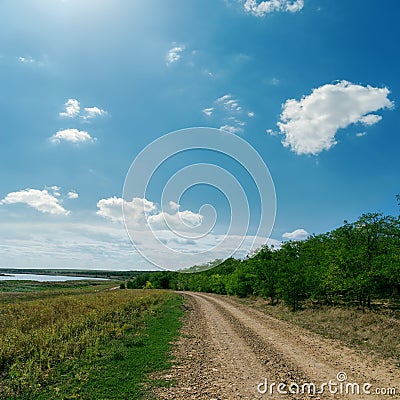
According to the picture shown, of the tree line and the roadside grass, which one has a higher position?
the tree line

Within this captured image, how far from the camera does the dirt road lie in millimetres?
8343

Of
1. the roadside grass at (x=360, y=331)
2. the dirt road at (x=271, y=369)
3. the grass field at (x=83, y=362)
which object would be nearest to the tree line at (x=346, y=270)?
the roadside grass at (x=360, y=331)

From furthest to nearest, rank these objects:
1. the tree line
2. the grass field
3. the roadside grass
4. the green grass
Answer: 1. the tree line
2. the roadside grass
3. the grass field
4. the green grass

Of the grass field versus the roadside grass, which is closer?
the grass field

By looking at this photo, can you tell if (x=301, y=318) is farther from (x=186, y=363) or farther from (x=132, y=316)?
(x=186, y=363)

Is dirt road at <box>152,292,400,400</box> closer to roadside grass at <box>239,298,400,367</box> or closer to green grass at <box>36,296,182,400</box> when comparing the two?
green grass at <box>36,296,182,400</box>

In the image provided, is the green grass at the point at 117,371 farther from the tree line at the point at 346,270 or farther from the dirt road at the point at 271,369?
the tree line at the point at 346,270

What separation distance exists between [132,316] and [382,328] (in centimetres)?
1494

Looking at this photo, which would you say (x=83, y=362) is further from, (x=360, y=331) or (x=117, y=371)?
(x=360, y=331)

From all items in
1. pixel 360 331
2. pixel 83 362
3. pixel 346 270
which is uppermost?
pixel 346 270

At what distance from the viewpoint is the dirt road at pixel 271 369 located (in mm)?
8343

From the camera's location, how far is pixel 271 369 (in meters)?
10.3

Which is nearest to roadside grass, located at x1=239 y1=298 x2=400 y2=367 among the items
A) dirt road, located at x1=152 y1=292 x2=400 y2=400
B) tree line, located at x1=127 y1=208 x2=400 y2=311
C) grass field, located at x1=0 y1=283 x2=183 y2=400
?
dirt road, located at x1=152 y1=292 x2=400 y2=400

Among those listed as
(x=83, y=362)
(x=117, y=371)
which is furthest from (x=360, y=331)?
(x=83, y=362)
